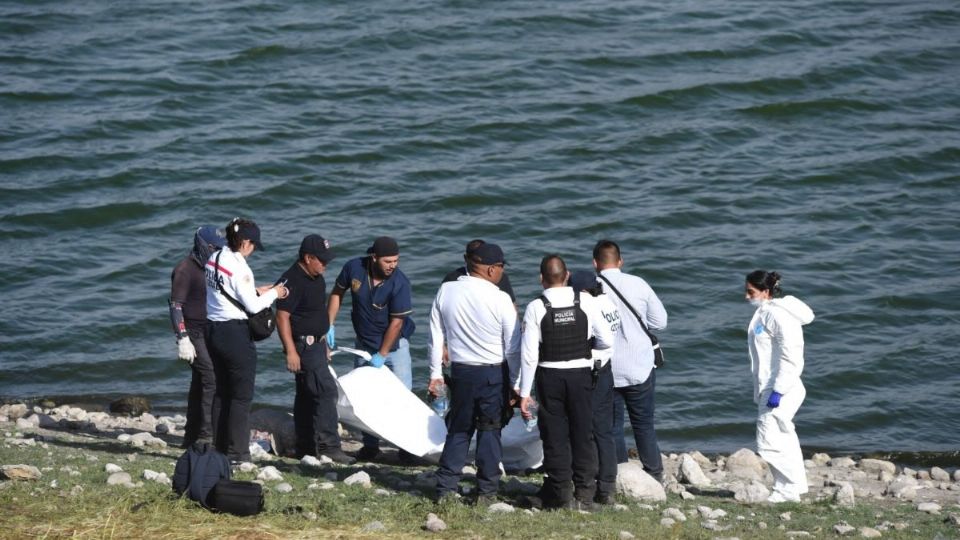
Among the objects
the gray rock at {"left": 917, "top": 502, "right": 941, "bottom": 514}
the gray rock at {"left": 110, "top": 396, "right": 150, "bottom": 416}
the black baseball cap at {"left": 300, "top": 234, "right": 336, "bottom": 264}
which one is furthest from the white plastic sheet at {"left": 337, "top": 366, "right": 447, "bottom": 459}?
the gray rock at {"left": 110, "top": 396, "right": 150, "bottom": 416}

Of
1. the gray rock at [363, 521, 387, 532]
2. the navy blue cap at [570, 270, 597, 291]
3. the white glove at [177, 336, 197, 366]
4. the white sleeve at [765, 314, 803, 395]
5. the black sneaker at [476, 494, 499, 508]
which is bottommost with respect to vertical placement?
the black sneaker at [476, 494, 499, 508]

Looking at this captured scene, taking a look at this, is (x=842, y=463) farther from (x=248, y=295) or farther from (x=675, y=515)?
(x=248, y=295)

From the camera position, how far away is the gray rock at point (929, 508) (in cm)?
970

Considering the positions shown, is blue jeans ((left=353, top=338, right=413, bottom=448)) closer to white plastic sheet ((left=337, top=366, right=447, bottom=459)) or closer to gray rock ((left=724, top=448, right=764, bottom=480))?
white plastic sheet ((left=337, top=366, right=447, bottom=459))

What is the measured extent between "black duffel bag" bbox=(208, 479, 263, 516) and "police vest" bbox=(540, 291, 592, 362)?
2.12 metres

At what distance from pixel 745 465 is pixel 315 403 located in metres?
4.13

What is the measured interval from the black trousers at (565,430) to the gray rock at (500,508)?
0.36m

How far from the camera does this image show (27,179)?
22.1 meters

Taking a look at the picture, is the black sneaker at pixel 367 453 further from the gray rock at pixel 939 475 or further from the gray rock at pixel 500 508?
the gray rock at pixel 939 475

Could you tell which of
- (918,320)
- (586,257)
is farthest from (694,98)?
(918,320)

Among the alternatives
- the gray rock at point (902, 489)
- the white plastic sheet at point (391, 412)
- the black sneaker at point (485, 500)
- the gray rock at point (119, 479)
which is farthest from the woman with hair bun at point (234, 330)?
the gray rock at point (902, 489)

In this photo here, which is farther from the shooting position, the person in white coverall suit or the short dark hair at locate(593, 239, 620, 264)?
the short dark hair at locate(593, 239, 620, 264)

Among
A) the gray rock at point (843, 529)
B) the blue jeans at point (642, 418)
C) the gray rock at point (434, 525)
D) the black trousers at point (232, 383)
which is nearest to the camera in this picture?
the gray rock at point (434, 525)

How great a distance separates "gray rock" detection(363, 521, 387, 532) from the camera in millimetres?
7914
